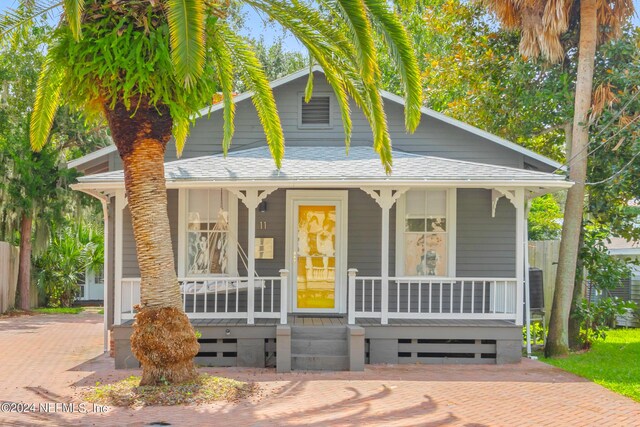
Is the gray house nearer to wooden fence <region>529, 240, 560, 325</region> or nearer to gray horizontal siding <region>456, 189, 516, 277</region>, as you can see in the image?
gray horizontal siding <region>456, 189, 516, 277</region>

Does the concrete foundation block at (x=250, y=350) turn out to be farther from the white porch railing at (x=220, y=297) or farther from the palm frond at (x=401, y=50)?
the palm frond at (x=401, y=50)

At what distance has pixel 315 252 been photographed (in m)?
13.3

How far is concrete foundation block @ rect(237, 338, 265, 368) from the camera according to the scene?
1157 centimetres

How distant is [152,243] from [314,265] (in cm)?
460

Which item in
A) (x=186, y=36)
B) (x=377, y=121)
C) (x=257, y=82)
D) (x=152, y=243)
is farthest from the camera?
(x=257, y=82)

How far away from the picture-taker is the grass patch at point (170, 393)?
855cm

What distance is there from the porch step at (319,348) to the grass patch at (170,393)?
1.77m

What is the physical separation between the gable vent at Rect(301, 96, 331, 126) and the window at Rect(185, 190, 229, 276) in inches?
88.9

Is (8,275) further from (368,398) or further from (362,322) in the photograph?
(368,398)

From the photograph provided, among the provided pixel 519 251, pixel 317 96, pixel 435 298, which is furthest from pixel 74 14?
pixel 435 298

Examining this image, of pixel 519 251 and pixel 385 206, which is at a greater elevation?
pixel 385 206

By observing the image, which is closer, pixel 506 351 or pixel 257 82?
pixel 257 82

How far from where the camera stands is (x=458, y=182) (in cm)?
1154

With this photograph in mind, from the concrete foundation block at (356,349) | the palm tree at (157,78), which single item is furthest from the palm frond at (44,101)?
the concrete foundation block at (356,349)
